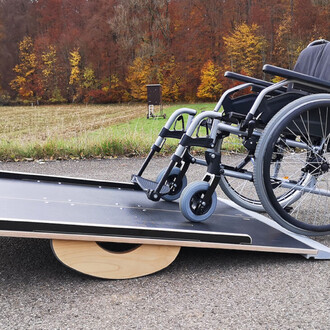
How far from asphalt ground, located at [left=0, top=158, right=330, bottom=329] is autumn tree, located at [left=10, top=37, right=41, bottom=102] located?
37.3m

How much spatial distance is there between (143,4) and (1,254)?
33476mm

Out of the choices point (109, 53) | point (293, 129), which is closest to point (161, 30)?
point (109, 53)

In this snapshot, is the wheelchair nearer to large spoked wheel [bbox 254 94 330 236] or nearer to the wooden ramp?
large spoked wheel [bbox 254 94 330 236]

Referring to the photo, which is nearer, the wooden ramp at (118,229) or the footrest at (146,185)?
the wooden ramp at (118,229)

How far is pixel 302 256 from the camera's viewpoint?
8.43 ft

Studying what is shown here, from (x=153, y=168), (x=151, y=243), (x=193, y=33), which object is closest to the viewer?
(x=151, y=243)

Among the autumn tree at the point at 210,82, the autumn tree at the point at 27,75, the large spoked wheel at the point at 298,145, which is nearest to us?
the large spoked wheel at the point at 298,145

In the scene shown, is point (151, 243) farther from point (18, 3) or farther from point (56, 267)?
point (18, 3)

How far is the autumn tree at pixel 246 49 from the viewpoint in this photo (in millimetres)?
29953

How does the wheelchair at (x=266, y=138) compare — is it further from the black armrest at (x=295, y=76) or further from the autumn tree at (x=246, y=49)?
the autumn tree at (x=246, y=49)

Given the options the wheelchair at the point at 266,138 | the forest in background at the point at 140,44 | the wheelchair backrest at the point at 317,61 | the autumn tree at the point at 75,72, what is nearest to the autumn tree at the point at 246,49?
the forest in background at the point at 140,44

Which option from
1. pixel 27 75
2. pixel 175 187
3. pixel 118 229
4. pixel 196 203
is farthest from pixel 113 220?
pixel 27 75

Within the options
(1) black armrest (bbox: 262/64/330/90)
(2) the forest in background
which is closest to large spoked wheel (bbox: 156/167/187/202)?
(1) black armrest (bbox: 262/64/330/90)

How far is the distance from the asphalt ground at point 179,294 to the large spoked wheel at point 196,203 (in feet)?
0.82
